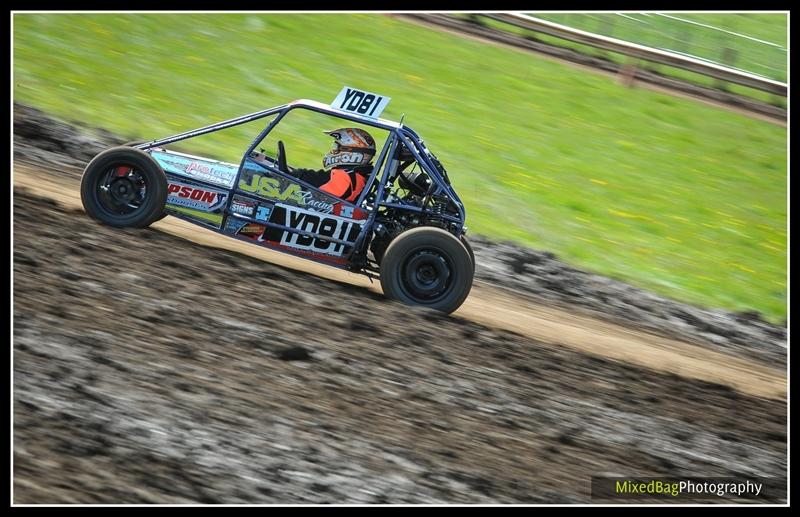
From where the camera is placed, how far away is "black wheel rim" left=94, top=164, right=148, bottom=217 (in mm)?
8383

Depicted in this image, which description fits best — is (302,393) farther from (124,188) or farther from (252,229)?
(124,188)

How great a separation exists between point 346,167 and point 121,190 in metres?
2.04

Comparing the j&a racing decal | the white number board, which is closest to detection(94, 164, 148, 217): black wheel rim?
the j&a racing decal

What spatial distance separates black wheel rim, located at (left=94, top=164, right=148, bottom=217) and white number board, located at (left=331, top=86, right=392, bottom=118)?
1.88m

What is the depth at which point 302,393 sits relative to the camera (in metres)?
6.62

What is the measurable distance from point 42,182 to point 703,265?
8682 mm

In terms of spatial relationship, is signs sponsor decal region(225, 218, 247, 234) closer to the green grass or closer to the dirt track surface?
the dirt track surface

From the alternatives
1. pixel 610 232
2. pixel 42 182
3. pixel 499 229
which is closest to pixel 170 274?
pixel 42 182

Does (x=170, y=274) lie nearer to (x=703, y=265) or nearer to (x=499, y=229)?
(x=499, y=229)

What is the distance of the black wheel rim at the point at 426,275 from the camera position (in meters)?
8.35

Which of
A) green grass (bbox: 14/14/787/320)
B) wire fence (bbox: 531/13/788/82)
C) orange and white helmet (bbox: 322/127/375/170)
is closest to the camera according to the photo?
orange and white helmet (bbox: 322/127/375/170)

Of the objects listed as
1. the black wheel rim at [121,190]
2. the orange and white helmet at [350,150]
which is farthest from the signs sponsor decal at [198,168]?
the orange and white helmet at [350,150]

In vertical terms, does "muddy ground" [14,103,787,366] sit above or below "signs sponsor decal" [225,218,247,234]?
below
